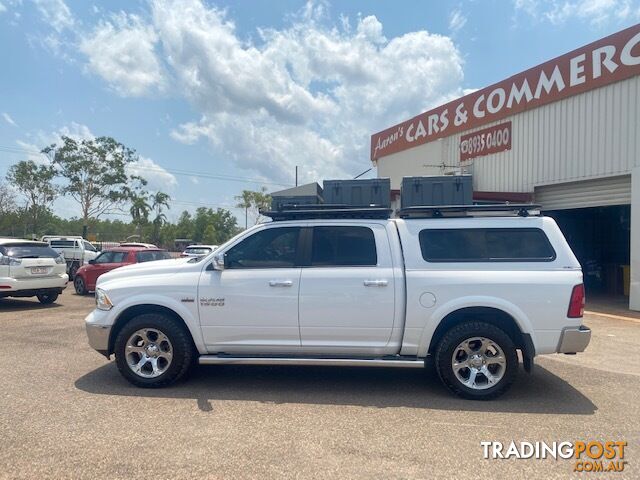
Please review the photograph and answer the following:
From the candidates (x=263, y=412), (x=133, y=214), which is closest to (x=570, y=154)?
(x=263, y=412)

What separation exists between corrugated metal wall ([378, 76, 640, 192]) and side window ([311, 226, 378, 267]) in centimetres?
968

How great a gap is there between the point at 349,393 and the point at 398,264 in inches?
58.3

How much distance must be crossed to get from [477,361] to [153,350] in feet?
11.4

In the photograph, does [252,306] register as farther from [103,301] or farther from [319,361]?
[103,301]

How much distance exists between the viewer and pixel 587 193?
12.5 metres

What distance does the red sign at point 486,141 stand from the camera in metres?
14.9

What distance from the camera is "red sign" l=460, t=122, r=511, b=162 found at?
14884mm

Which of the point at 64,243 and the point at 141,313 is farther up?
the point at 64,243

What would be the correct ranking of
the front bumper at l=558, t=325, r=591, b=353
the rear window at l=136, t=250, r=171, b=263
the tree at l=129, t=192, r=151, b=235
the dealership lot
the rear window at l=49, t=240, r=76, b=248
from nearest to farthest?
the dealership lot, the front bumper at l=558, t=325, r=591, b=353, the rear window at l=136, t=250, r=171, b=263, the rear window at l=49, t=240, r=76, b=248, the tree at l=129, t=192, r=151, b=235

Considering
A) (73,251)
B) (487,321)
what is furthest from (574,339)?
(73,251)

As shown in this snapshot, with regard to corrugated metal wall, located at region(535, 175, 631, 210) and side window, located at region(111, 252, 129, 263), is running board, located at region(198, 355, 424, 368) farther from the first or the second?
corrugated metal wall, located at region(535, 175, 631, 210)

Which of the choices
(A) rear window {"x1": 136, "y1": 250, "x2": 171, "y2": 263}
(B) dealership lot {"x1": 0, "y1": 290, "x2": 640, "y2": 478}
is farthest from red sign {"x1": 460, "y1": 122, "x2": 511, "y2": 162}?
(A) rear window {"x1": 136, "y1": 250, "x2": 171, "y2": 263}

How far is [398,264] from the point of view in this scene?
187 inches

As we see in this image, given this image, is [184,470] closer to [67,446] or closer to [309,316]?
[67,446]
